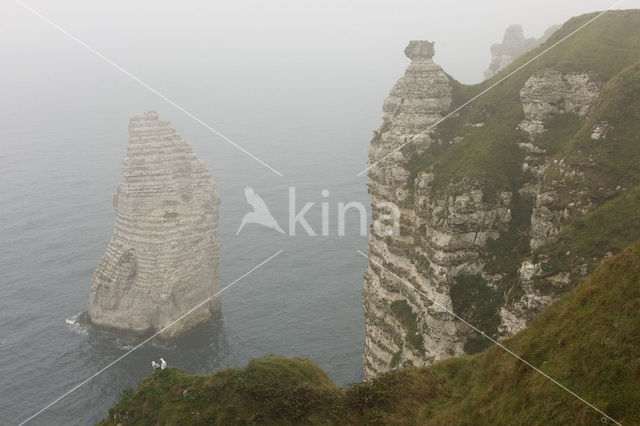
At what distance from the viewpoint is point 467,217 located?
37.5 m

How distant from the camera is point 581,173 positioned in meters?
33.7

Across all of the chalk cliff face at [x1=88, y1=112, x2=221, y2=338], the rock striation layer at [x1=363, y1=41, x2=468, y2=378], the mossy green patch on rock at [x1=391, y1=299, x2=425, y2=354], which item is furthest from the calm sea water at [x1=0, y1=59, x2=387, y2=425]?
the mossy green patch on rock at [x1=391, y1=299, x2=425, y2=354]

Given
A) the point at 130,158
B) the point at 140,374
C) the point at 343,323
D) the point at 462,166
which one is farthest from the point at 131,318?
the point at 462,166

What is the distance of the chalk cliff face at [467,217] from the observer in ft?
115

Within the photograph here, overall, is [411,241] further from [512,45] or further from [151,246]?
[512,45]

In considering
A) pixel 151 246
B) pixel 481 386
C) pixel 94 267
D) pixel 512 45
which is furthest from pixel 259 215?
pixel 481 386

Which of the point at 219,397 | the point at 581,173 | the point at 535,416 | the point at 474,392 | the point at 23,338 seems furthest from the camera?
the point at 23,338

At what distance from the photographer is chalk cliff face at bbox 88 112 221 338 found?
75000mm

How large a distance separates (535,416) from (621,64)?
31540 mm

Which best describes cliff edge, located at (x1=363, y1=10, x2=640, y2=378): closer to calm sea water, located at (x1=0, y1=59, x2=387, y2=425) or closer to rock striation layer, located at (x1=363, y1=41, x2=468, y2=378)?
rock striation layer, located at (x1=363, y1=41, x2=468, y2=378)

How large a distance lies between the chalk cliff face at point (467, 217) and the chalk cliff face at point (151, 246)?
38606 mm

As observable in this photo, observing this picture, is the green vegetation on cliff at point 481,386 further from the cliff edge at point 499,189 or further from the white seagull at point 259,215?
the white seagull at point 259,215

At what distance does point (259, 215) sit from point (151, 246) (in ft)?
135

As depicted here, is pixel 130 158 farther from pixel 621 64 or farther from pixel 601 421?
pixel 601 421
